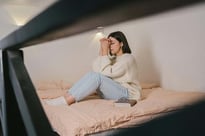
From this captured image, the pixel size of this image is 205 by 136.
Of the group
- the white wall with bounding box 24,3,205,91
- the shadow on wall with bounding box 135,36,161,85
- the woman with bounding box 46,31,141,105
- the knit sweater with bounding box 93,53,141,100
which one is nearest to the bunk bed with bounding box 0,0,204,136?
the woman with bounding box 46,31,141,105

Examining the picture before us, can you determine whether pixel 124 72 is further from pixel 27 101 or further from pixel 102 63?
pixel 27 101

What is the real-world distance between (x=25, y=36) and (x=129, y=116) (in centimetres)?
108

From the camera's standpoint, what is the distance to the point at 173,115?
264 millimetres

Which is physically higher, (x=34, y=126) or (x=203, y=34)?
(x=203, y=34)

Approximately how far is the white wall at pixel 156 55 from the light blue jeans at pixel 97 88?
492 mm

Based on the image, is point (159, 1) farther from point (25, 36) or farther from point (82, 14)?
point (25, 36)

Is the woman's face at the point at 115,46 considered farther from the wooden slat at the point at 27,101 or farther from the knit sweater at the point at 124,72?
the wooden slat at the point at 27,101

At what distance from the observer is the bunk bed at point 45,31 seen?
7.4 inches

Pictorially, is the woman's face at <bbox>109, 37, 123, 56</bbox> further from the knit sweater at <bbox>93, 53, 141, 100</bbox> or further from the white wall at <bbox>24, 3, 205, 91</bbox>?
the white wall at <bbox>24, 3, 205, 91</bbox>

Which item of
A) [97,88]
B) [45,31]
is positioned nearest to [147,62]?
[97,88]

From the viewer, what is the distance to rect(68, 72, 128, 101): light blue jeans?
1914 millimetres

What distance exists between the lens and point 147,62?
3207mm

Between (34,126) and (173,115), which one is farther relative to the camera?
(34,126)

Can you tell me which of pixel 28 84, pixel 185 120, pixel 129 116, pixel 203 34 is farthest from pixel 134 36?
pixel 185 120
